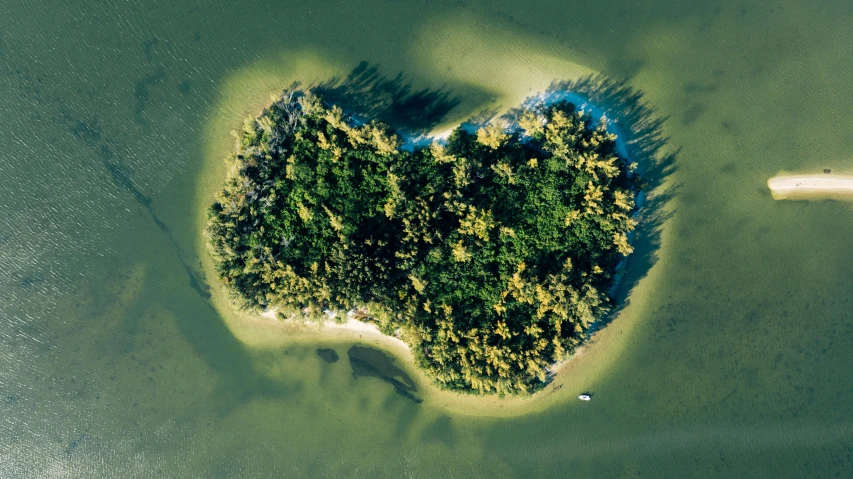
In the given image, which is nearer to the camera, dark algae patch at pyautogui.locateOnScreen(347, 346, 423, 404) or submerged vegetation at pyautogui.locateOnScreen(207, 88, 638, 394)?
submerged vegetation at pyautogui.locateOnScreen(207, 88, 638, 394)

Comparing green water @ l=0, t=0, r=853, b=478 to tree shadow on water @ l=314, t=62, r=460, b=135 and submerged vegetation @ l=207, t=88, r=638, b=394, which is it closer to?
Answer: tree shadow on water @ l=314, t=62, r=460, b=135

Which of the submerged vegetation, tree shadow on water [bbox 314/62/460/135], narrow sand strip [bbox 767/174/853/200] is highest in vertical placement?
tree shadow on water [bbox 314/62/460/135]

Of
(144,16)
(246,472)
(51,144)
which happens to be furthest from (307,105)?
(246,472)

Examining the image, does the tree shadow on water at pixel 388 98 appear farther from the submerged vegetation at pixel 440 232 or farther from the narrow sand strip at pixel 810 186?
the narrow sand strip at pixel 810 186

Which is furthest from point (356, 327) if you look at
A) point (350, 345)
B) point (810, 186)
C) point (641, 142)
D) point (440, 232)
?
point (810, 186)

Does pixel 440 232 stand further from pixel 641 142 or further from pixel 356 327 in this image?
pixel 641 142

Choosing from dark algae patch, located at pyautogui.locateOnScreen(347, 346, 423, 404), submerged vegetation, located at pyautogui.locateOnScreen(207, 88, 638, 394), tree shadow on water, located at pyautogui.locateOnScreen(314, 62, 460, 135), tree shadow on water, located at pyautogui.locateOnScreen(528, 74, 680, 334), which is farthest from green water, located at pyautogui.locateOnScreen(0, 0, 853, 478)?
submerged vegetation, located at pyautogui.locateOnScreen(207, 88, 638, 394)

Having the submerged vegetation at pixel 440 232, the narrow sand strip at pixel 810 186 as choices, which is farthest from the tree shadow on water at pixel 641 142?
the narrow sand strip at pixel 810 186
